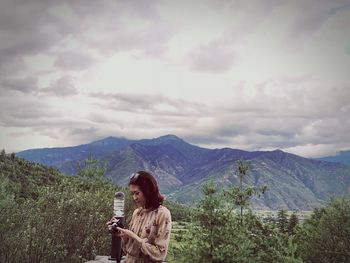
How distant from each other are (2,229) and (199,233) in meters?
7.63

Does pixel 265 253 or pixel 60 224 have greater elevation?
pixel 60 224

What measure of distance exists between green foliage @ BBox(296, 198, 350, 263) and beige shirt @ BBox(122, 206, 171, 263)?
25.4 m

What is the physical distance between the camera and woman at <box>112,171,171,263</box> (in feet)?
11.8

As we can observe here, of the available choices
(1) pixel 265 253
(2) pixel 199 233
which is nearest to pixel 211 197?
(2) pixel 199 233

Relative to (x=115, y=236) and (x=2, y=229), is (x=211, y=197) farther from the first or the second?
(x=115, y=236)

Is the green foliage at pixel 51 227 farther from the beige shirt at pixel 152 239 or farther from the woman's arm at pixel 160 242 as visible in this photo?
the woman's arm at pixel 160 242

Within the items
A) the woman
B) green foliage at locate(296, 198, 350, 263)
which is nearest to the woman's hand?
the woman

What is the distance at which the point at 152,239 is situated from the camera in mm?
3627

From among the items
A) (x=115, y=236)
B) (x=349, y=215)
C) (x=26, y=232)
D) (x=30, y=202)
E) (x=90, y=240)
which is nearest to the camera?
(x=115, y=236)

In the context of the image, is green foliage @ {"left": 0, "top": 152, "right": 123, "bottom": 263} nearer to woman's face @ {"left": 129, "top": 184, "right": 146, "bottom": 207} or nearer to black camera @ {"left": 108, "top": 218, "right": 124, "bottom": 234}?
black camera @ {"left": 108, "top": 218, "right": 124, "bottom": 234}

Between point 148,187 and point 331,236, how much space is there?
27129 mm

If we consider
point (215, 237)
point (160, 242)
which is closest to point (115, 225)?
point (160, 242)

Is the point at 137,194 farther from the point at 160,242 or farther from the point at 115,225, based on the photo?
the point at 160,242

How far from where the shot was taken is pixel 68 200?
54.2 feet
